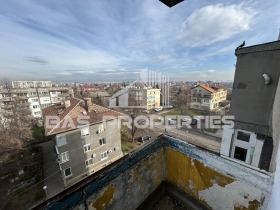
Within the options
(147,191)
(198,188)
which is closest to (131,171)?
(147,191)

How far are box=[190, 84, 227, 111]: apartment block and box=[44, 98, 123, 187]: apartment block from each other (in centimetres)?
1993

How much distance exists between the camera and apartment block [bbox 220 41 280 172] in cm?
509

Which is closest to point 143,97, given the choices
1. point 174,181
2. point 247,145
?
point 247,145

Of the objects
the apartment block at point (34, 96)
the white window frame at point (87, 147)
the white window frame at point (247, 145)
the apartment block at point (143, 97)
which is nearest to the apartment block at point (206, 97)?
the apartment block at point (143, 97)

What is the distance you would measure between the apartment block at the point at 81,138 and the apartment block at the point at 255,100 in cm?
775

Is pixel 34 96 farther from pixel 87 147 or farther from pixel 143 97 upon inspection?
pixel 87 147

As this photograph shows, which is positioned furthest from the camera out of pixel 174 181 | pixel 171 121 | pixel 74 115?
pixel 171 121

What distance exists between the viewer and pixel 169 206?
1.83 metres

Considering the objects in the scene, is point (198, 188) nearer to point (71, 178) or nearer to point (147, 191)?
point (147, 191)

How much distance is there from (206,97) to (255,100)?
70.9 feet

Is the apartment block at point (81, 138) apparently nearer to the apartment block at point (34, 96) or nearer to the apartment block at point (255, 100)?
the apartment block at point (255, 100)

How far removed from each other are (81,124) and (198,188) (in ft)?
28.1

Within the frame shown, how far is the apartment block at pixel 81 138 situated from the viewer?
8.63 metres

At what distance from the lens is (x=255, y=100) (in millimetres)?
5582
